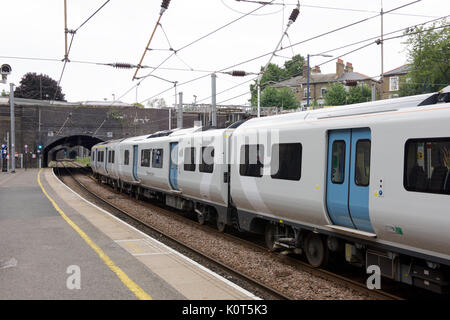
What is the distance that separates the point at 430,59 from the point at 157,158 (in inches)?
1505

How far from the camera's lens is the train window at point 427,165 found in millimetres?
5875

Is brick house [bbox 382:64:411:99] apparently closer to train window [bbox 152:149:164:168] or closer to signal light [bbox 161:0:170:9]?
train window [bbox 152:149:164:168]

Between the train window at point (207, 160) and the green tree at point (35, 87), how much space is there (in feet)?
199

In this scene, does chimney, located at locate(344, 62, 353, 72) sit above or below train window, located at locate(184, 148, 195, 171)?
above

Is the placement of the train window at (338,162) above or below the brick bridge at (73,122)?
below

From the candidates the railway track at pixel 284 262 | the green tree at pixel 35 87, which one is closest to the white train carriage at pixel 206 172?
the railway track at pixel 284 262

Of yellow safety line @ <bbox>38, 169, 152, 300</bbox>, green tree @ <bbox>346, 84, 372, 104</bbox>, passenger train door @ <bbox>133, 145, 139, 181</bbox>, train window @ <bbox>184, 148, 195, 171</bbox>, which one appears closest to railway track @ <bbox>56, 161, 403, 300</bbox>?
train window @ <bbox>184, 148, 195, 171</bbox>

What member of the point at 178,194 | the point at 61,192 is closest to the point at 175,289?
the point at 178,194

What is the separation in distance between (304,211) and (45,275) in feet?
16.2

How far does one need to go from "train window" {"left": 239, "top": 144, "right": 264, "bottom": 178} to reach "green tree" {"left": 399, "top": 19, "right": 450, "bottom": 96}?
39.9 meters

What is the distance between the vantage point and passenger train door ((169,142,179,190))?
1554cm

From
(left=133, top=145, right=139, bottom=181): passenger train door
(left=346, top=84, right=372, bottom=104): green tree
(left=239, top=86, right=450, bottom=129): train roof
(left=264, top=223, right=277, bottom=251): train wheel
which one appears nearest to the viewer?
(left=239, top=86, right=450, bottom=129): train roof

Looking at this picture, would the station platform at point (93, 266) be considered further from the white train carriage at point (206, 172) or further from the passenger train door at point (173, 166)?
the passenger train door at point (173, 166)
